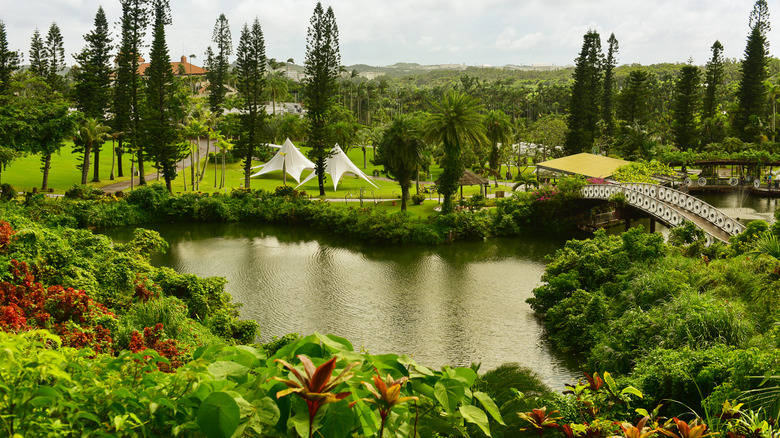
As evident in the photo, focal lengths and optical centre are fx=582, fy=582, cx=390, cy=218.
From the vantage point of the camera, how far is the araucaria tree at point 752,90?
151ft

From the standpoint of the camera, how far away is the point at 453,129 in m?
26.8

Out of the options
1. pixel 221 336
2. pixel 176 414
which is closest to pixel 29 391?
pixel 176 414

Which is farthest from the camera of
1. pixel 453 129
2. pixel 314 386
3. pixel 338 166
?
pixel 338 166

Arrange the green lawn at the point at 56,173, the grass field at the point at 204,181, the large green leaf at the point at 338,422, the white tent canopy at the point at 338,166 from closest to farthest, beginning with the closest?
the large green leaf at the point at 338,422, the grass field at the point at 204,181, the white tent canopy at the point at 338,166, the green lawn at the point at 56,173

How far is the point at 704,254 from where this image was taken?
15883mm

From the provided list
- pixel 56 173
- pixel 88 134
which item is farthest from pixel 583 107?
pixel 56 173

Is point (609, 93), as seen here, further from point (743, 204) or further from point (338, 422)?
point (338, 422)

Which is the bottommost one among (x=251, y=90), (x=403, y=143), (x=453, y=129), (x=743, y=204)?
(x=743, y=204)

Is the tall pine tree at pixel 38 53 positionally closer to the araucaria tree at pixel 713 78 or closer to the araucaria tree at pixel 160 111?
the araucaria tree at pixel 160 111

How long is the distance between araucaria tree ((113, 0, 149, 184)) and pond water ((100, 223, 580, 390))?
32.2ft

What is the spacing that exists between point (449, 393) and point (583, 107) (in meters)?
43.8

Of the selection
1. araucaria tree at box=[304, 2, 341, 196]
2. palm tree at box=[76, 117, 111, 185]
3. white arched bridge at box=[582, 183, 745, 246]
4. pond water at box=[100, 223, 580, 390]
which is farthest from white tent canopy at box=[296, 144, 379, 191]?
white arched bridge at box=[582, 183, 745, 246]

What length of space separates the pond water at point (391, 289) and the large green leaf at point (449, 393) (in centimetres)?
941

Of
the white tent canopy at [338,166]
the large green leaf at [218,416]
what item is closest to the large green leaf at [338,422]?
the large green leaf at [218,416]
